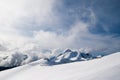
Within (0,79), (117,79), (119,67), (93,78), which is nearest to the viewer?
(117,79)

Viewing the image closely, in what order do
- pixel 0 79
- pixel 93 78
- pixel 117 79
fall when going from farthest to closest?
pixel 0 79 < pixel 93 78 < pixel 117 79

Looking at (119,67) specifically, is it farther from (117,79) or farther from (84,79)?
(84,79)

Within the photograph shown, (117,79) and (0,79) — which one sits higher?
(0,79)

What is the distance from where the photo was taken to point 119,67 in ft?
31.4

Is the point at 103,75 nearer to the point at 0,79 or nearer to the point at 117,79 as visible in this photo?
the point at 117,79

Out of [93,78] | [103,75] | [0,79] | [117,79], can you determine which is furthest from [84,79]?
[0,79]

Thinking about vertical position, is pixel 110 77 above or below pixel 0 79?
below

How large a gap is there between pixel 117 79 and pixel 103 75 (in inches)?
44.0

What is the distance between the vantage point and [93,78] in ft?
28.4

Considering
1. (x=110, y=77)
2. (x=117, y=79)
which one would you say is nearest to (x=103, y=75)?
(x=110, y=77)

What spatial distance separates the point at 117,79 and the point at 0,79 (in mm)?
26790

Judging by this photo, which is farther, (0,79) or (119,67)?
(0,79)

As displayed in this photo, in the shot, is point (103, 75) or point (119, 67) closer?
point (103, 75)

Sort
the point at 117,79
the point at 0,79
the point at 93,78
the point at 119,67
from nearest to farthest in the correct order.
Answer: the point at 117,79 → the point at 93,78 → the point at 119,67 → the point at 0,79
